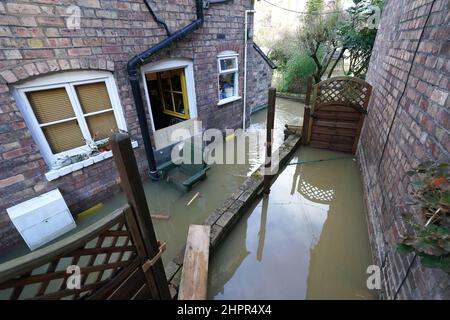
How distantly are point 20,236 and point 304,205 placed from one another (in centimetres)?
434

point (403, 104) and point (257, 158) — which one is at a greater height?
point (403, 104)

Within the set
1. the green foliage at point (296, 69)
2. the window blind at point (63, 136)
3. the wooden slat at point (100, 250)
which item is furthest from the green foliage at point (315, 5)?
the wooden slat at point (100, 250)

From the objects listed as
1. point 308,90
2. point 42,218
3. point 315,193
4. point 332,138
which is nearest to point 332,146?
point 332,138

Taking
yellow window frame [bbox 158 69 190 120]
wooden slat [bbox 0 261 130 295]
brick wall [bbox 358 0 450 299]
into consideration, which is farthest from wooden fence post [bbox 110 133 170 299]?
yellow window frame [bbox 158 69 190 120]

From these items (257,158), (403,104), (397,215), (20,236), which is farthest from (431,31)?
(20,236)

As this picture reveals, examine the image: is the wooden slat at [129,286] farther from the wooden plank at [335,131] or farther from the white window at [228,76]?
the wooden plank at [335,131]

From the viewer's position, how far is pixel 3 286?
95cm

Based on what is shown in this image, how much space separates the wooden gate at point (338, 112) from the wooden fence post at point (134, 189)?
4.74 m

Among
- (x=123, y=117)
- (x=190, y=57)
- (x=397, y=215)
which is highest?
(x=190, y=57)

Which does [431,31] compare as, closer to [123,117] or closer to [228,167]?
[228,167]

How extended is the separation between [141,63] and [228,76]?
2750 mm

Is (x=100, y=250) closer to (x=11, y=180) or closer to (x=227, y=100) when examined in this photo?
(x=11, y=180)

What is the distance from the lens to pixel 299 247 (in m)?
2.74

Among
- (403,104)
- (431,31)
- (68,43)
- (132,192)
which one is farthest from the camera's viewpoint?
(68,43)
